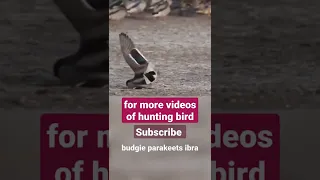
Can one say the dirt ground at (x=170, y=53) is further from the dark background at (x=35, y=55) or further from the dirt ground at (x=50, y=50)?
the dark background at (x=35, y=55)

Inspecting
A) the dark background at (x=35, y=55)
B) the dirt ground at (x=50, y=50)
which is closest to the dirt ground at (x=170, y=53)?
the dirt ground at (x=50, y=50)

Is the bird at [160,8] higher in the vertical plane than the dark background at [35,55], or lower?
higher

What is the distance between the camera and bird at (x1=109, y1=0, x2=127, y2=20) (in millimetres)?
3004

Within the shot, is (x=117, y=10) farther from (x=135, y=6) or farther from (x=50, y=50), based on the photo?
(x=50, y=50)

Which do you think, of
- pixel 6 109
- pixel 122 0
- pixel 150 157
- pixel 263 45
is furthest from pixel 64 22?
pixel 263 45

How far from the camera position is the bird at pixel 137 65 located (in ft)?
9.89

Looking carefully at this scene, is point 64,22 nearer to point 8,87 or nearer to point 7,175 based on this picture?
point 8,87

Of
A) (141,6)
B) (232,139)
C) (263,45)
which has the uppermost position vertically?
(141,6)

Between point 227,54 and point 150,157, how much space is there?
64 cm

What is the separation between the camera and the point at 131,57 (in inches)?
119

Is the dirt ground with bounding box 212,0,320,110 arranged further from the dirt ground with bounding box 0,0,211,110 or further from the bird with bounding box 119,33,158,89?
the bird with bounding box 119,33,158,89

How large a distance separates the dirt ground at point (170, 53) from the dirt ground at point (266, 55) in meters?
0.06

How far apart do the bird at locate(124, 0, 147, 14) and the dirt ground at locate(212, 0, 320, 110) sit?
0.36 meters

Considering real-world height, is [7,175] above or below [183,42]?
below
